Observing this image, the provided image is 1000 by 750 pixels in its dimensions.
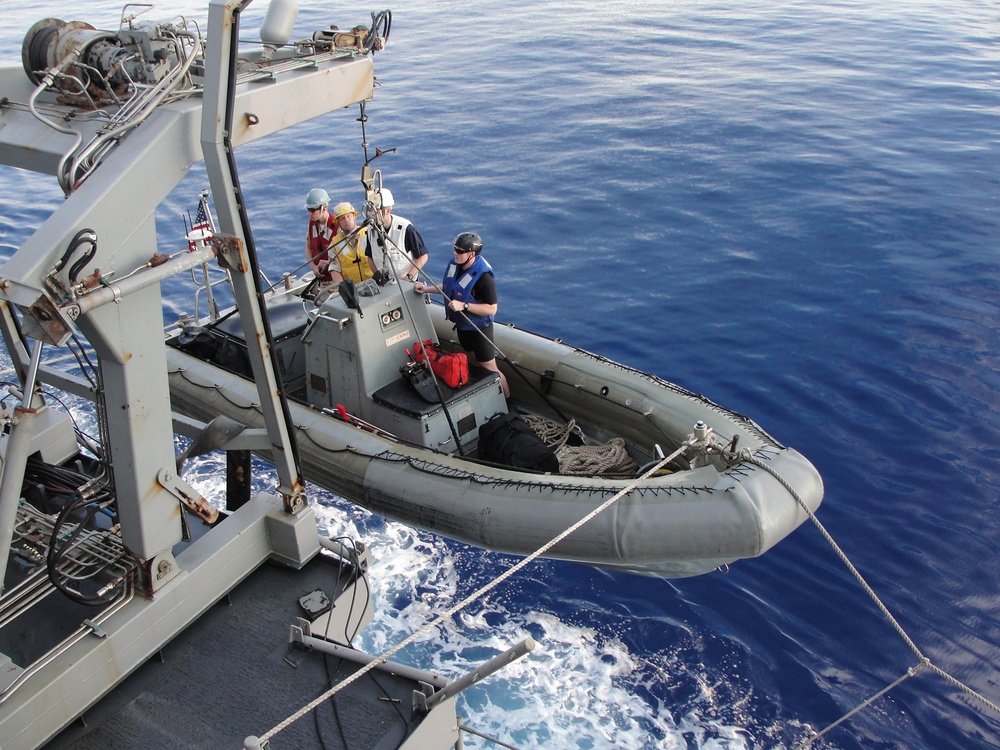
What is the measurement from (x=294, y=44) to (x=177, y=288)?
26.6 feet

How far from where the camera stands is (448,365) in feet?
21.2

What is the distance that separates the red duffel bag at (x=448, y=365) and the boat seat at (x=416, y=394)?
0.18 ft

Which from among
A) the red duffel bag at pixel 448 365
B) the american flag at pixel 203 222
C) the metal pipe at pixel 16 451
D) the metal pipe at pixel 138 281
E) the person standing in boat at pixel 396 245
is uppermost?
the metal pipe at pixel 138 281

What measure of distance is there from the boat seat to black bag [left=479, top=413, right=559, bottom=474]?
0.30 metres

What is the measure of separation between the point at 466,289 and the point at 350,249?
1.22 metres

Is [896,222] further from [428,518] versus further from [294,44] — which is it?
[294,44]

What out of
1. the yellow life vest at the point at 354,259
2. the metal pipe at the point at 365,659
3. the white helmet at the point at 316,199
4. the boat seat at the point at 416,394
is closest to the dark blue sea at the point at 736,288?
the metal pipe at the point at 365,659

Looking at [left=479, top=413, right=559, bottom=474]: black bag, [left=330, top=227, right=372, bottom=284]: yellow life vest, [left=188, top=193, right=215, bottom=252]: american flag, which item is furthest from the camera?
[left=188, top=193, right=215, bottom=252]: american flag

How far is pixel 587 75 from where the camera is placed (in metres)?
18.0

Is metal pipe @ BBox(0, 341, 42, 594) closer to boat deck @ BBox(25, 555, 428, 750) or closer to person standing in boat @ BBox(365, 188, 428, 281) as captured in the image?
boat deck @ BBox(25, 555, 428, 750)

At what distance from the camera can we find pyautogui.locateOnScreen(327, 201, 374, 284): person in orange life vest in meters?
6.88

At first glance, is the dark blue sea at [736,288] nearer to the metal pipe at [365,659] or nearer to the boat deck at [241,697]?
the boat deck at [241,697]

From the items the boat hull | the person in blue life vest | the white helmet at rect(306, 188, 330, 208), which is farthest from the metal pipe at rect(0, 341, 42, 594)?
the white helmet at rect(306, 188, 330, 208)

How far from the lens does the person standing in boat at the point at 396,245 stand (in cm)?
663
